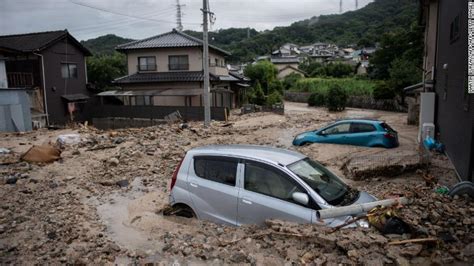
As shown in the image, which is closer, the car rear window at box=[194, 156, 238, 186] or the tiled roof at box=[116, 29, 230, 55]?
the car rear window at box=[194, 156, 238, 186]

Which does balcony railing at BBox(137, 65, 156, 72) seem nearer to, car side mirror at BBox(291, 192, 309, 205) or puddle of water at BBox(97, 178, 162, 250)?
puddle of water at BBox(97, 178, 162, 250)

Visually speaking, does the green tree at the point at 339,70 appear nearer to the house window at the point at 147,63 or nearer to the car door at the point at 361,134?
the house window at the point at 147,63

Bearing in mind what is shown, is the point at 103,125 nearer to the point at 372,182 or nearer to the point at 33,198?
the point at 33,198

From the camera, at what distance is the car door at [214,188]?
5.90 meters

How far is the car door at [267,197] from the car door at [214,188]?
0.63 ft

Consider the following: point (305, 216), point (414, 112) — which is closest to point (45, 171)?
point (305, 216)

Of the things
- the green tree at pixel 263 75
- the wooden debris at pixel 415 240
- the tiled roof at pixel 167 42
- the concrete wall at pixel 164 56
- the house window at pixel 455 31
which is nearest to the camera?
the wooden debris at pixel 415 240

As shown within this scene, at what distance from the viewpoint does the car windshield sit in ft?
18.0

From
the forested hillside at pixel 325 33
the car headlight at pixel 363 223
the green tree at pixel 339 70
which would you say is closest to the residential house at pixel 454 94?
the car headlight at pixel 363 223

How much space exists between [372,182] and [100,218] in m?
6.80

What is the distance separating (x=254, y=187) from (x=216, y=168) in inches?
33.4

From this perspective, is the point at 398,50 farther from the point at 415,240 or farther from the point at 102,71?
the point at 415,240

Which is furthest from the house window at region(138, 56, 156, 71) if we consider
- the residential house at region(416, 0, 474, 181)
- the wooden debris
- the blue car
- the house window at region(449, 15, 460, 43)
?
the wooden debris

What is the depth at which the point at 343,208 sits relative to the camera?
510 cm
